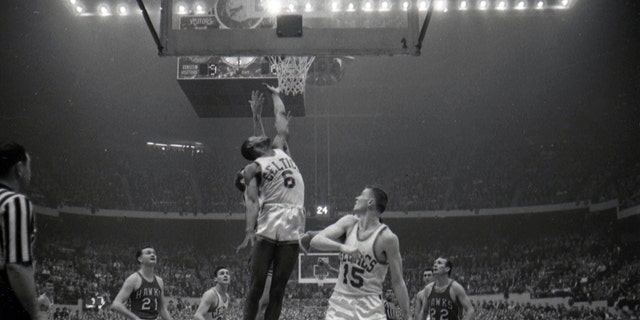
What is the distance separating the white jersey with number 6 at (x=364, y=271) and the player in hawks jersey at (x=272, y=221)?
583 millimetres

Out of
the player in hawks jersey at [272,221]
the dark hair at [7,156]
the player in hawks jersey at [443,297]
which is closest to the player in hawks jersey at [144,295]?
the player in hawks jersey at [443,297]

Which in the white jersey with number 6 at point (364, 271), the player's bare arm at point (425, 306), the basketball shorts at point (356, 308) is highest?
the white jersey with number 6 at point (364, 271)

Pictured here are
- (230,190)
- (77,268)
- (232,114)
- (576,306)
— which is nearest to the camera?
(232,114)

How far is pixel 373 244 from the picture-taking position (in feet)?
18.3

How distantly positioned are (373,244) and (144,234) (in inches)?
1257

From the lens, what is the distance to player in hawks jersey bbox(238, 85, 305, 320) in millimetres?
5832

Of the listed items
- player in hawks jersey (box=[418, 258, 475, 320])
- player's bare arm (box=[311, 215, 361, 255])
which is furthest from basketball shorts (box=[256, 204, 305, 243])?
player in hawks jersey (box=[418, 258, 475, 320])

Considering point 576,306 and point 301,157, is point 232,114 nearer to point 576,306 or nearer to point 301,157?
point 576,306

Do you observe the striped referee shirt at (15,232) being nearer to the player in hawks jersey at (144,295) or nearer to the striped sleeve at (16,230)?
the striped sleeve at (16,230)

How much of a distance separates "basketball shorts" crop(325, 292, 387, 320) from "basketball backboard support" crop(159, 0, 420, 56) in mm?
2923

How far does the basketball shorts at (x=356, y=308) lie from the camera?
546cm

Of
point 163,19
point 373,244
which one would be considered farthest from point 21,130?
point 373,244

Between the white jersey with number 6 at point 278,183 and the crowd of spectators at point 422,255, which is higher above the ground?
the white jersey with number 6 at point 278,183

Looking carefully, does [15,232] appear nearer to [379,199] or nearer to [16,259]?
[16,259]
